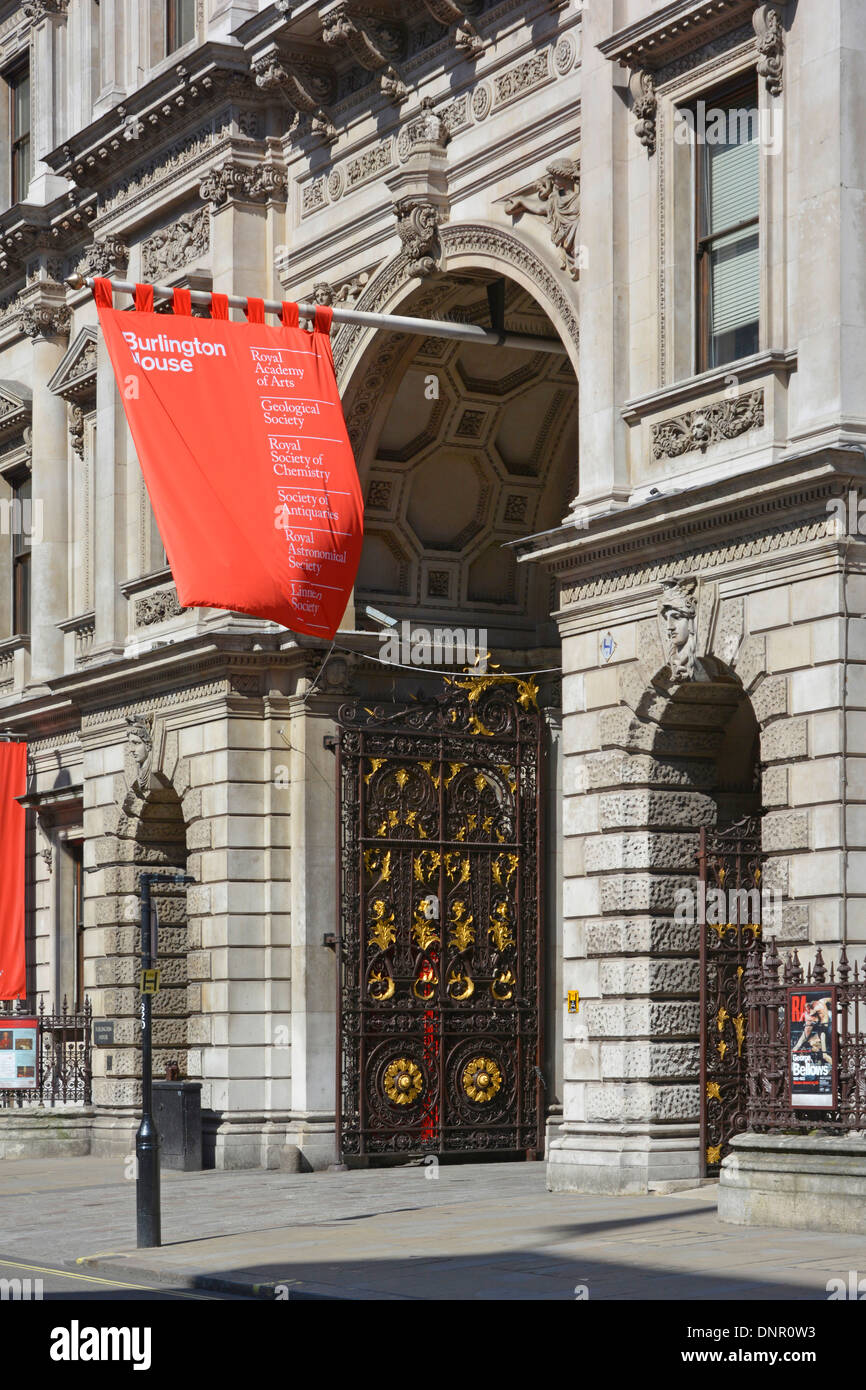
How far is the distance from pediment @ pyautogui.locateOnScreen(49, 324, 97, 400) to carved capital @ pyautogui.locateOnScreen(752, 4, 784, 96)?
16.0 metres

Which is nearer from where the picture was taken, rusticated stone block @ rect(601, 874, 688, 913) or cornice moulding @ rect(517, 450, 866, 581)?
cornice moulding @ rect(517, 450, 866, 581)

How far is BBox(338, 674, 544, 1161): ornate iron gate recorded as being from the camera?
28.2 m

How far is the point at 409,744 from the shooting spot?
94.1ft

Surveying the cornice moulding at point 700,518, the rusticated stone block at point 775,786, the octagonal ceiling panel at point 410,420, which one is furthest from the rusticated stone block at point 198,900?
the rusticated stone block at point 775,786

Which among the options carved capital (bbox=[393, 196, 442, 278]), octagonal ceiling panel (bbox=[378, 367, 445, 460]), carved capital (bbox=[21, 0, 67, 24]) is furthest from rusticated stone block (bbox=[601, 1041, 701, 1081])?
carved capital (bbox=[21, 0, 67, 24])

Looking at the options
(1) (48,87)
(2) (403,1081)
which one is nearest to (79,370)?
(1) (48,87)

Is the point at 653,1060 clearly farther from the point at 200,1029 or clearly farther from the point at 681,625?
the point at 200,1029

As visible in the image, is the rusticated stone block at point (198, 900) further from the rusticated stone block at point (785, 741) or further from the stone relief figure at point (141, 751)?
the rusticated stone block at point (785, 741)

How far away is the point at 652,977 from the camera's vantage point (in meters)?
22.0

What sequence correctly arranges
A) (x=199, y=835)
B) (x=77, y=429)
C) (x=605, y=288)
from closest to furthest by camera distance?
(x=605, y=288) → (x=199, y=835) → (x=77, y=429)

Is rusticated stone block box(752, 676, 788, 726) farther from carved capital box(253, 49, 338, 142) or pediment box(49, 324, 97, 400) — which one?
pediment box(49, 324, 97, 400)

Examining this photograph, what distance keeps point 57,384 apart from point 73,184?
A: 3.18 m

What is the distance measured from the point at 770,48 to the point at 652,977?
342 inches

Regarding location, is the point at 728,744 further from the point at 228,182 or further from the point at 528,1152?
the point at 228,182
